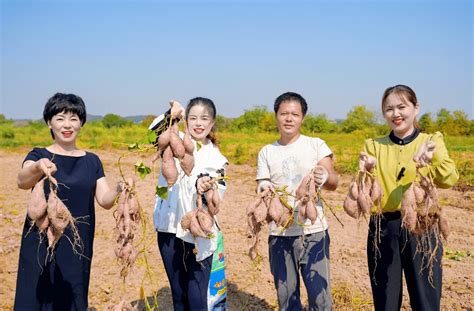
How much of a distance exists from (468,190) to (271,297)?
8.08m

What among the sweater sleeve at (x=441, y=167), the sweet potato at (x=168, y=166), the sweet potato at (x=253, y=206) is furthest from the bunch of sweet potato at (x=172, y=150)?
the sweater sleeve at (x=441, y=167)

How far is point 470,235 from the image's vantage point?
6.80 metres

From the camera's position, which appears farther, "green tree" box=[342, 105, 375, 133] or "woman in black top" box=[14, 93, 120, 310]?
"green tree" box=[342, 105, 375, 133]

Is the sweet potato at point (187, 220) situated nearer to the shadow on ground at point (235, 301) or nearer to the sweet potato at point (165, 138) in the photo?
the sweet potato at point (165, 138)

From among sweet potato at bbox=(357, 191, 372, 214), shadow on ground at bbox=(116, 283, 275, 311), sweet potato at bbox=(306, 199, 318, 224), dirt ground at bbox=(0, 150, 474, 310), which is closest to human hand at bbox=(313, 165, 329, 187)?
sweet potato at bbox=(306, 199, 318, 224)

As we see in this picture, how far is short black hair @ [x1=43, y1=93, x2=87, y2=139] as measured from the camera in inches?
102

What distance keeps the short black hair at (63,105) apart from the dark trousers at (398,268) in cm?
200

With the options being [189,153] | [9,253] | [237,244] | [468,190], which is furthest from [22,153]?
[189,153]

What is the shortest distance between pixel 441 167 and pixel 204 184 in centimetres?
144

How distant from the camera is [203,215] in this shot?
2682 mm

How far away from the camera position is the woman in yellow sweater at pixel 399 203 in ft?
8.82

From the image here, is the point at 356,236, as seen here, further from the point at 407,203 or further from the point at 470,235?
the point at 407,203

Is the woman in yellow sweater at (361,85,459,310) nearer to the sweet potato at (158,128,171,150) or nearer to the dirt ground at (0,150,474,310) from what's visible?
the dirt ground at (0,150,474,310)

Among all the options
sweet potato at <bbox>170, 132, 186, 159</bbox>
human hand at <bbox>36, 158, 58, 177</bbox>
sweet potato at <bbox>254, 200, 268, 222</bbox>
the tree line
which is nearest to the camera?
human hand at <bbox>36, 158, 58, 177</bbox>
